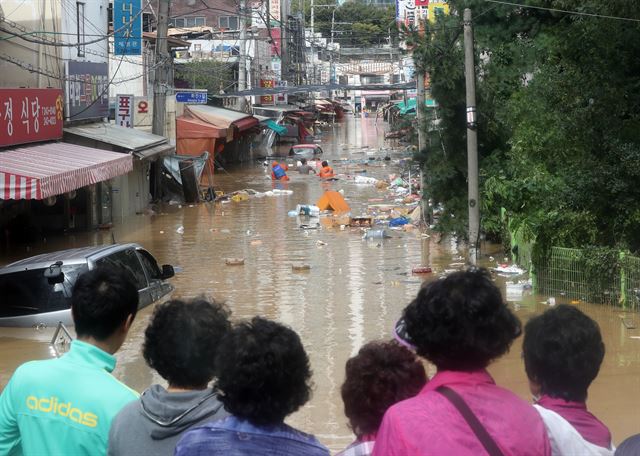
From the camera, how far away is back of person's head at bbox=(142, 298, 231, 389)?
3.39 m

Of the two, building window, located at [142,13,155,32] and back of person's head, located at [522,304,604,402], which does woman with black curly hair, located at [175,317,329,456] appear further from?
building window, located at [142,13,155,32]

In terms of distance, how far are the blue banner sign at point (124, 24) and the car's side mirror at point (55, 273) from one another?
1957 cm

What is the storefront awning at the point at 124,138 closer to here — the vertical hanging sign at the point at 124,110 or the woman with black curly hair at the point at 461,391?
the vertical hanging sign at the point at 124,110

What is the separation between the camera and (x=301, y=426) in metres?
9.35

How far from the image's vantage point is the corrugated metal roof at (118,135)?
26.7 m

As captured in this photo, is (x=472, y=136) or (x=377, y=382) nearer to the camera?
(x=377, y=382)

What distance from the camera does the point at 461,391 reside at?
115 inches

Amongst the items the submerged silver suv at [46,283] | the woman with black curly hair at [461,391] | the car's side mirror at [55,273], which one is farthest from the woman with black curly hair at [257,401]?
the car's side mirror at [55,273]

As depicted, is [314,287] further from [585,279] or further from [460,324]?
[460,324]

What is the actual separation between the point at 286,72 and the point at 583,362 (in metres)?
95.9

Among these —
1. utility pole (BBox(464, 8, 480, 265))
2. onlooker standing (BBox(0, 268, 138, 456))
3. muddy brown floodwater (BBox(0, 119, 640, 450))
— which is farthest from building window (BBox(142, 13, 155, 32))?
onlooker standing (BBox(0, 268, 138, 456))

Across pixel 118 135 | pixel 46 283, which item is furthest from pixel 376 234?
pixel 46 283

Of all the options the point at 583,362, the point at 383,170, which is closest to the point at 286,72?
the point at 383,170

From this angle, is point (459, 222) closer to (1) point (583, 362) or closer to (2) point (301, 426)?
(2) point (301, 426)
